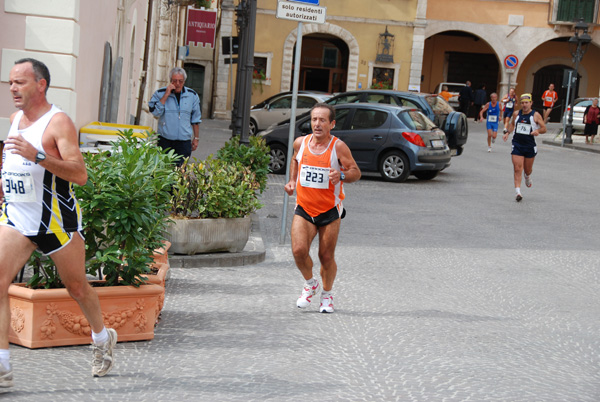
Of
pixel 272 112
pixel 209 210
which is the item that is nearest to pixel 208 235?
pixel 209 210

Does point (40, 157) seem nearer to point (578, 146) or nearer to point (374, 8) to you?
point (578, 146)

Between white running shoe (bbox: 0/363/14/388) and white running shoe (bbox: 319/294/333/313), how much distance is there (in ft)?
10.2

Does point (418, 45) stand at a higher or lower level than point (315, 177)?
higher

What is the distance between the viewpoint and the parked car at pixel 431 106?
2312cm

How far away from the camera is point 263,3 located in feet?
146

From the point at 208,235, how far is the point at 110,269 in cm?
319

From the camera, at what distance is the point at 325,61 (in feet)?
160

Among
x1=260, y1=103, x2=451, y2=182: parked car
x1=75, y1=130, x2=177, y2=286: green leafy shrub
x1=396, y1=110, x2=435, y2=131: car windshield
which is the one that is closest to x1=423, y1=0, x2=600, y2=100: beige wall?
x1=396, y1=110, x2=435, y2=131: car windshield

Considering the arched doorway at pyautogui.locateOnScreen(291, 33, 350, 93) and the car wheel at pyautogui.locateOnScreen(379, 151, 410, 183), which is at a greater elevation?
the arched doorway at pyautogui.locateOnScreen(291, 33, 350, 93)

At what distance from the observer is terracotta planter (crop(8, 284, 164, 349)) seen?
249 inches

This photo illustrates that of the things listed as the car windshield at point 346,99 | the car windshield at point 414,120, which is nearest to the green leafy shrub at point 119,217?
the car windshield at point 414,120

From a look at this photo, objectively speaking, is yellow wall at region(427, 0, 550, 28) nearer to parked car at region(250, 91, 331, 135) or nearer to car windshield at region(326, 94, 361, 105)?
parked car at region(250, 91, 331, 135)

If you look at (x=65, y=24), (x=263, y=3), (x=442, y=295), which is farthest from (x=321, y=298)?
(x=263, y=3)

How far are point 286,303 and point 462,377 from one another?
7.75ft
